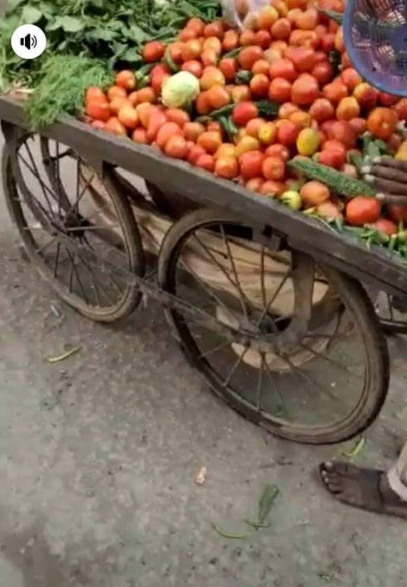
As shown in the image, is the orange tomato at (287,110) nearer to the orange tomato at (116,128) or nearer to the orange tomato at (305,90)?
the orange tomato at (305,90)

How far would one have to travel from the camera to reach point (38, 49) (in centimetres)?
266

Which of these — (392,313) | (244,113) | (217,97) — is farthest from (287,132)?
(392,313)

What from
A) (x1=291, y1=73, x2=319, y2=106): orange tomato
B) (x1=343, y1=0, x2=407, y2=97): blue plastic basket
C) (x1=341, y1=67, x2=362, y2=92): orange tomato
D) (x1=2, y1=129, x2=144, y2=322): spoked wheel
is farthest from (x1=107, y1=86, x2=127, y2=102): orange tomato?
(x1=343, y1=0, x2=407, y2=97): blue plastic basket

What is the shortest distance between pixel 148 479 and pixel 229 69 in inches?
54.1

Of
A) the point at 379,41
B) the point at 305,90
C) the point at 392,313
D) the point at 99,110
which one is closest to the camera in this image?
the point at 379,41

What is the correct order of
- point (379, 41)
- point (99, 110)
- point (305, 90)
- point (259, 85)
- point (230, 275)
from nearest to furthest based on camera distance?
point (379, 41), point (305, 90), point (259, 85), point (99, 110), point (230, 275)

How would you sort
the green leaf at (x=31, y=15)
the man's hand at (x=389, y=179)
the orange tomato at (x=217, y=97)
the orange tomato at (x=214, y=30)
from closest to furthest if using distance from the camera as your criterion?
1. the man's hand at (x=389, y=179)
2. the orange tomato at (x=217, y=97)
3. the orange tomato at (x=214, y=30)
4. the green leaf at (x=31, y=15)

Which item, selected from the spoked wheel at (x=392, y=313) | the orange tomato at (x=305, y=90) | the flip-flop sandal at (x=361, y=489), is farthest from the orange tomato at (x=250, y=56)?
the flip-flop sandal at (x=361, y=489)

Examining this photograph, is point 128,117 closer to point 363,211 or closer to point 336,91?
point 336,91

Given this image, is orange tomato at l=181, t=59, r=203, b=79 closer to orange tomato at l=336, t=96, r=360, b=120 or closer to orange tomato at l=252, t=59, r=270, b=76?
orange tomato at l=252, t=59, r=270, b=76

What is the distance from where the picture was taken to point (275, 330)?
2529 mm

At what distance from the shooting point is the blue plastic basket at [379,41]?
1.89 meters

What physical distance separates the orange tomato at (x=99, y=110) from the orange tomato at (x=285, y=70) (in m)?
0.55

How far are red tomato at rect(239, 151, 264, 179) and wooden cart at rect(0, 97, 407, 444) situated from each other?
0.21ft
